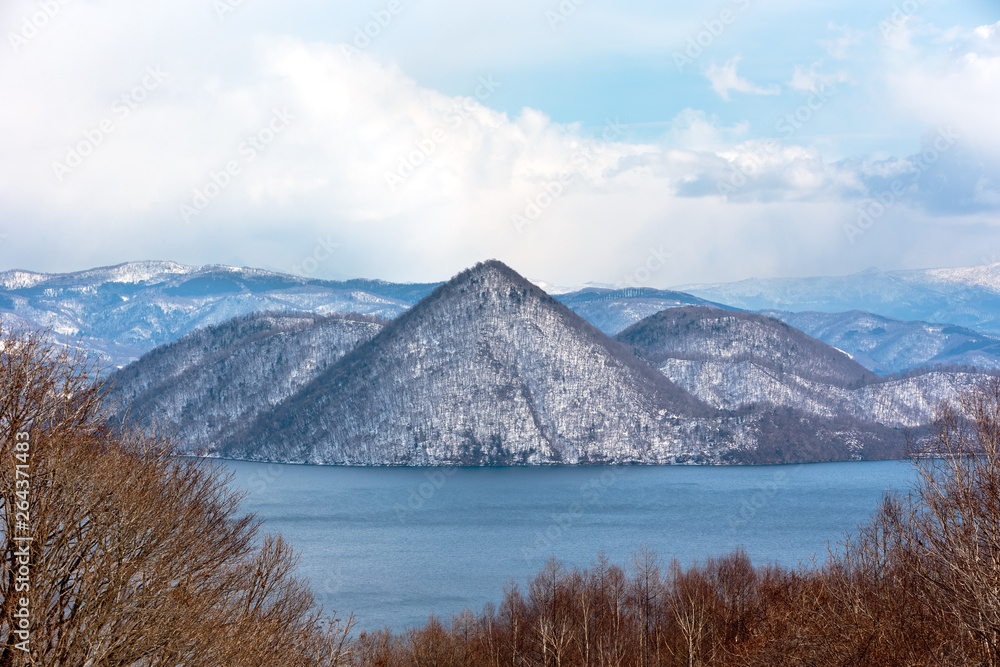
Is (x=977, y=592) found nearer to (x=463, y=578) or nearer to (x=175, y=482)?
(x=175, y=482)

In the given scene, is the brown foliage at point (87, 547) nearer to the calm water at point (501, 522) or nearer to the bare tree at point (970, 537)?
the bare tree at point (970, 537)

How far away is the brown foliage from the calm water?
5113 cm

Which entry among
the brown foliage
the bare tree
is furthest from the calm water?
the bare tree

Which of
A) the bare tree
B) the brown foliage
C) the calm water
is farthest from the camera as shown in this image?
the calm water

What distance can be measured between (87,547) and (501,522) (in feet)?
369

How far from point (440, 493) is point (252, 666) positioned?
145m

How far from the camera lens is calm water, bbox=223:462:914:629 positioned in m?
86.1

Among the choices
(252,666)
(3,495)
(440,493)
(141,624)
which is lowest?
(440,493)

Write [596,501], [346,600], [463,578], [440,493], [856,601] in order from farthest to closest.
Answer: [440,493], [596,501], [463,578], [346,600], [856,601]

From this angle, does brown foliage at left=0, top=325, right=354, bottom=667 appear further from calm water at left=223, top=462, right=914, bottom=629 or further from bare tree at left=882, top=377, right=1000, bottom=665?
calm water at left=223, top=462, right=914, bottom=629

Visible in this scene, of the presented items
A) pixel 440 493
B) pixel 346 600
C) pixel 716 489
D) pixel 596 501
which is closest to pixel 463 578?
pixel 346 600

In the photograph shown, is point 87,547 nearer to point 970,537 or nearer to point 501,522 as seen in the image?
point 970,537

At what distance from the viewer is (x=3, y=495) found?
16.2 metres

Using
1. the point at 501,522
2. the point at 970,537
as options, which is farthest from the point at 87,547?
the point at 501,522
